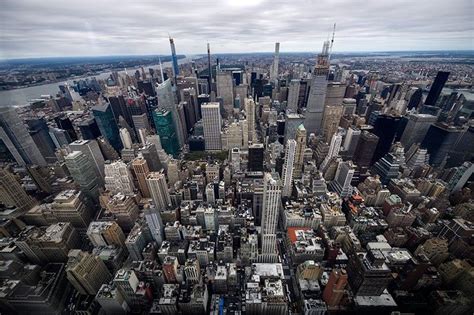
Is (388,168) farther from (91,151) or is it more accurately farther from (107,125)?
(107,125)

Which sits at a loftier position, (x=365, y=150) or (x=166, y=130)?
(x=166, y=130)

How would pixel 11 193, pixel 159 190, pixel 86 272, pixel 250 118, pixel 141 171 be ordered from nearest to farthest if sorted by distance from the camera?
Result: pixel 86 272 < pixel 11 193 < pixel 159 190 < pixel 141 171 < pixel 250 118

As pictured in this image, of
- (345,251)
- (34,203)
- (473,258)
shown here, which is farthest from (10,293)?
(473,258)

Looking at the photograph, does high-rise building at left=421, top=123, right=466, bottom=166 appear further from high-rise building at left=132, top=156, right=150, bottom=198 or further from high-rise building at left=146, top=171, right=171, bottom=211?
high-rise building at left=132, top=156, right=150, bottom=198

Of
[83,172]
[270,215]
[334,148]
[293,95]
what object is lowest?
[334,148]

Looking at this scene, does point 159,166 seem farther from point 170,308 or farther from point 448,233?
point 448,233

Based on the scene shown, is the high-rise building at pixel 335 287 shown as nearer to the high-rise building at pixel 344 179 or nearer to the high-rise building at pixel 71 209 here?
the high-rise building at pixel 344 179

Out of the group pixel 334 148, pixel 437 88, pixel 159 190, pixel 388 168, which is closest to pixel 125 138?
pixel 159 190
